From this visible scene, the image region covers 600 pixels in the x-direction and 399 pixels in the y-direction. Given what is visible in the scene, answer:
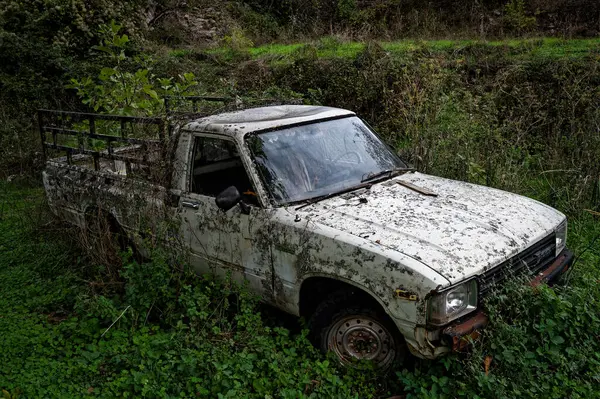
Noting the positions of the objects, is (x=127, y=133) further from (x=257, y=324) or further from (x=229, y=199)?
(x=257, y=324)

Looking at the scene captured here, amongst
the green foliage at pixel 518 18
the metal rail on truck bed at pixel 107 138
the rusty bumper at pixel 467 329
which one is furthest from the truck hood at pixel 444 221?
the green foliage at pixel 518 18

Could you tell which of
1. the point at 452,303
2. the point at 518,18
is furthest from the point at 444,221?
the point at 518,18

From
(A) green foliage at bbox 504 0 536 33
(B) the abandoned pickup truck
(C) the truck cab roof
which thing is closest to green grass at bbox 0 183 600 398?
(B) the abandoned pickup truck

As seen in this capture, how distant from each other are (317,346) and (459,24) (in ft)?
46.2

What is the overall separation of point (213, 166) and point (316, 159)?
39.3 inches

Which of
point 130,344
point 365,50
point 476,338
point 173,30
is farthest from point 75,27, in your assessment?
point 476,338

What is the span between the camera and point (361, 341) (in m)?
3.92

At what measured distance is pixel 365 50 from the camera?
1186 centimetres

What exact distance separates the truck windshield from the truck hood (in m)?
0.19

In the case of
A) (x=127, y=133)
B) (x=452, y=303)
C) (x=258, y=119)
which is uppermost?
(x=258, y=119)

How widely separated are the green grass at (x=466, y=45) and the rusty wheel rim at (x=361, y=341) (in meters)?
8.66

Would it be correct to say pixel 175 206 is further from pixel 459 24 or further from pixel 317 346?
pixel 459 24

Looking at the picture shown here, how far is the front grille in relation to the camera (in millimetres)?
3635

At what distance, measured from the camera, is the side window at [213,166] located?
4781mm
